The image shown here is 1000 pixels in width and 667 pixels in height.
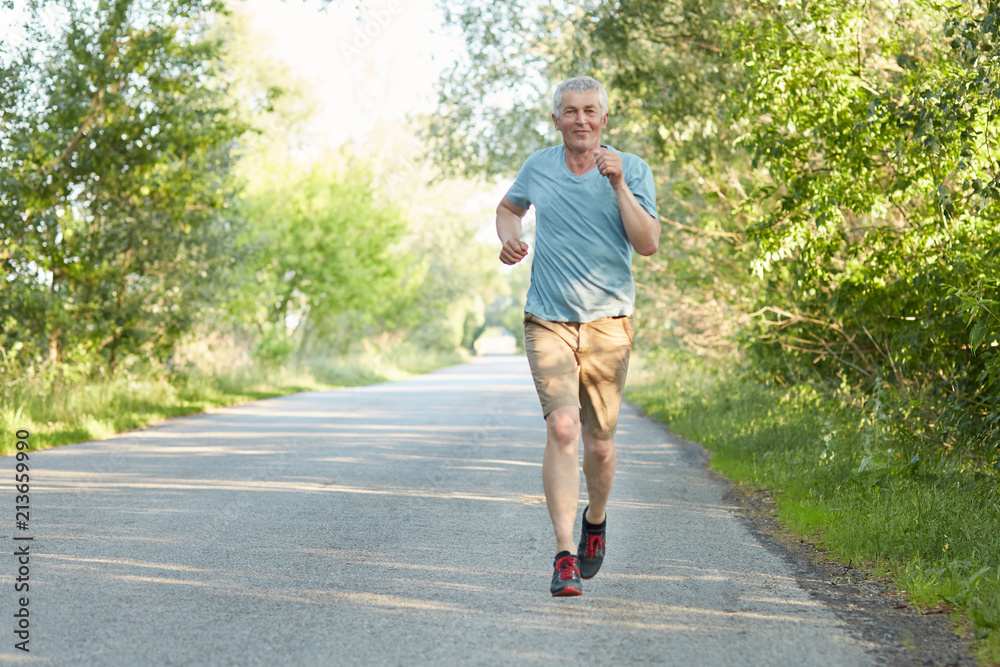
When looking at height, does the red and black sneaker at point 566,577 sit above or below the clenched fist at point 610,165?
below

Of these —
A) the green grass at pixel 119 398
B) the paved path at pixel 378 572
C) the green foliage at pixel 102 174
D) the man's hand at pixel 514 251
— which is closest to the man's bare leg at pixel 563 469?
the paved path at pixel 378 572

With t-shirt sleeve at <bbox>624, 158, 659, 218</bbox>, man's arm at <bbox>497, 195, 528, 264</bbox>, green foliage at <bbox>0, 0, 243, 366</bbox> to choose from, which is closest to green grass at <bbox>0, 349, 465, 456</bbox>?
green foliage at <bbox>0, 0, 243, 366</bbox>

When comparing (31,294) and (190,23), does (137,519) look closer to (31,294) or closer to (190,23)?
(31,294)

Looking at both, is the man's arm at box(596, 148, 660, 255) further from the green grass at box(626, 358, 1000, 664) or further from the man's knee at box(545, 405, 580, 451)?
the green grass at box(626, 358, 1000, 664)

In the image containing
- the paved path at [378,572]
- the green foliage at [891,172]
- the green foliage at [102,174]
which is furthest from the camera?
the green foliage at [102,174]

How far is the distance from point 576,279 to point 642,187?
526 mm

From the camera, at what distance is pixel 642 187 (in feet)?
15.3

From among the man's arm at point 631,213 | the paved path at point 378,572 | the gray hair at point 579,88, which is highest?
the gray hair at point 579,88

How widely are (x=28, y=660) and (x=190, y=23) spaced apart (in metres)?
11.2

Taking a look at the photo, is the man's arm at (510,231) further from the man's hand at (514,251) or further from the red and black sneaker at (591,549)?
the red and black sneaker at (591,549)

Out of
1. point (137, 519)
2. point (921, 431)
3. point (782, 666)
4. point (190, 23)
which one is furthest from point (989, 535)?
point (190, 23)

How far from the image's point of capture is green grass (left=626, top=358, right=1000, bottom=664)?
14.8 ft

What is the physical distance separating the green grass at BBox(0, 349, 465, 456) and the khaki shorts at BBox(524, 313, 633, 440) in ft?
21.1

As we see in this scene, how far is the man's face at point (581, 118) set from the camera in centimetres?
462
